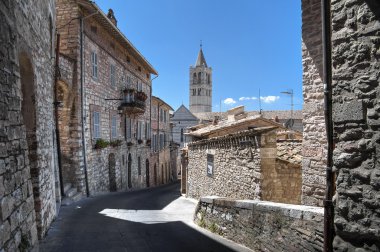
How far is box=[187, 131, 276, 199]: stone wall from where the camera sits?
9.65 m

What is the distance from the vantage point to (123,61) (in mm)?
20656

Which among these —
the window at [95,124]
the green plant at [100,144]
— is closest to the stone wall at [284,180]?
the green plant at [100,144]

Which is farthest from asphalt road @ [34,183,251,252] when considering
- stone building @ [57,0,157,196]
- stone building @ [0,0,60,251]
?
stone building @ [57,0,157,196]

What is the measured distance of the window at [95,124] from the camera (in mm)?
15524

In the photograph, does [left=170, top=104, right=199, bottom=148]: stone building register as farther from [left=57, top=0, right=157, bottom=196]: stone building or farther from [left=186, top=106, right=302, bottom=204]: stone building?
[left=186, top=106, right=302, bottom=204]: stone building

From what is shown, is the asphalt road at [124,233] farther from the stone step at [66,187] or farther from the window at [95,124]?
the window at [95,124]

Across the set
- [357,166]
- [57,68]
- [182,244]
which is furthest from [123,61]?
[357,166]

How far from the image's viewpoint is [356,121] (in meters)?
3.72

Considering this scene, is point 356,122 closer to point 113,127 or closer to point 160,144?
point 113,127

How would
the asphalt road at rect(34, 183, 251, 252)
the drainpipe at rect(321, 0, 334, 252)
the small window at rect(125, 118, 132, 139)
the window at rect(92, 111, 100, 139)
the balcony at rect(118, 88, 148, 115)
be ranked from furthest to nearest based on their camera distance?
the small window at rect(125, 118, 132, 139) → the balcony at rect(118, 88, 148, 115) → the window at rect(92, 111, 100, 139) → the asphalt road at rect(34, 183, 251, 252) → the drainpipe at rect(321, 0, 334, 252)

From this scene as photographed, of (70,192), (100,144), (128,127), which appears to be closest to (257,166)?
(70,192)

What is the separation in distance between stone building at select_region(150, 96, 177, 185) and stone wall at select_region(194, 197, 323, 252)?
20917mm

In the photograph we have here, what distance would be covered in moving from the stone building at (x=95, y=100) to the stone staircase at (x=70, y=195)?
339 millimetres

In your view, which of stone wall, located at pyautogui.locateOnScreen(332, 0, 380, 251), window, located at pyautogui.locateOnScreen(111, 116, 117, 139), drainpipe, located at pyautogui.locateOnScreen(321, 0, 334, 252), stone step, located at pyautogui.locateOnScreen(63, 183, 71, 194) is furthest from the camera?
window, located at pyautogui.locateOnScreen(111, 116, 117, 139)
